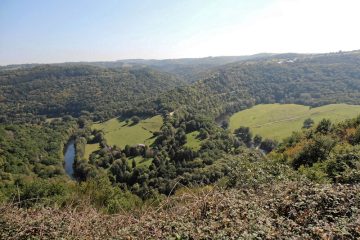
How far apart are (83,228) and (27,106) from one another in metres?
141

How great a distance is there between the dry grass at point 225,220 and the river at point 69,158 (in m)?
70.3

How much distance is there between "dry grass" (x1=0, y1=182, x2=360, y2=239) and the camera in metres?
6.29

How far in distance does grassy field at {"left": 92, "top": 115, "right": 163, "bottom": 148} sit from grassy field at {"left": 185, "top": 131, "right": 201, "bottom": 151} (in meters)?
9.59

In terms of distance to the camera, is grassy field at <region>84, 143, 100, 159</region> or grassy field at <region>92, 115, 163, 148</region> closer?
grassy field at <region>84, 143, 100, 159</region>

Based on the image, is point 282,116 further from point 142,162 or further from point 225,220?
point 225,220

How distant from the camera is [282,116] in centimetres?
10406

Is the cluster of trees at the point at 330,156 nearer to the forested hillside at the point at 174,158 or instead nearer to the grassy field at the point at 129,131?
the forested hillside at the point at 174,158

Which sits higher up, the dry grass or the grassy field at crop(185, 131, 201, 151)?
the dry grass

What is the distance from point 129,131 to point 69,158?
18874 millimetres

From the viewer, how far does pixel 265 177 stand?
11.7 metres

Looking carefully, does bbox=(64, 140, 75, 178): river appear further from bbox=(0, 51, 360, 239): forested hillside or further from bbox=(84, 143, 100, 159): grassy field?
bbox=(84, 143, 100, 159): grassy field

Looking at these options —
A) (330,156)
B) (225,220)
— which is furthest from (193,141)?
(225,220)

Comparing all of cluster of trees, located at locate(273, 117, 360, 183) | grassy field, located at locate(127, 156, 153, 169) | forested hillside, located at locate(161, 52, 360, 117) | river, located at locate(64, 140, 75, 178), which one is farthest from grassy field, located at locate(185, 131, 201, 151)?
cluster of trees, located at locate(273, 117, 360, 183)

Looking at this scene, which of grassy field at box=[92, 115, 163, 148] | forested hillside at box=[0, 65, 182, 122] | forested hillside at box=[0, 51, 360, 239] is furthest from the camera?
forested hillside at box=[0, 65, 182, 122]
